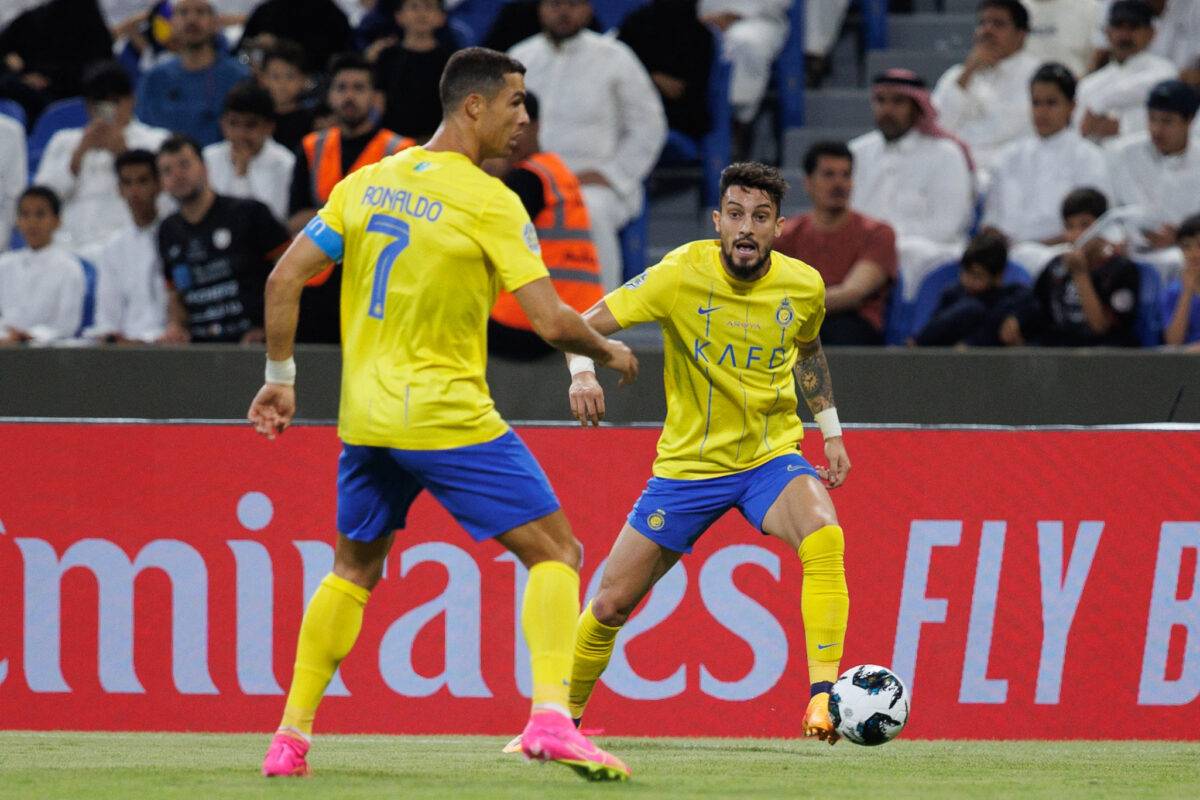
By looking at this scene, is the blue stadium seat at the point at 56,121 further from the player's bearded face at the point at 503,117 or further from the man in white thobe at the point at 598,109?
the player's bearded face at the point at 503,117

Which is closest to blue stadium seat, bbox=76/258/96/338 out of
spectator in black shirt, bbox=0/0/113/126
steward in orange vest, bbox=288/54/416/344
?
steward in orange vest, bbox=288/54/416/344

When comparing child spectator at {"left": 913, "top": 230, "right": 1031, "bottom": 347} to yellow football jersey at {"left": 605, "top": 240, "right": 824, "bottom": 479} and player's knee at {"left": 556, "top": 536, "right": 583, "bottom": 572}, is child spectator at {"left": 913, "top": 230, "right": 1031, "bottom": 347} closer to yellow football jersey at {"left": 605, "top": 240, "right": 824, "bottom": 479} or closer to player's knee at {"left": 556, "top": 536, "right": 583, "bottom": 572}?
yellow football jersey at {"left": 605, "top": 240, "right": 824, "bottom": 479}

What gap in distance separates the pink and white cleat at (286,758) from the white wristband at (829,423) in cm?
240

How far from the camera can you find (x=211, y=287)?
33.6 feet

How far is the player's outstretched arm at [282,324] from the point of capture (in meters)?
→ 5.46

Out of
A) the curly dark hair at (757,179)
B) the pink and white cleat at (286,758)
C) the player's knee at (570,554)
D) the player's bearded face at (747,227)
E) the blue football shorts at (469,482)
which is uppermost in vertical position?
the curly dark hair at (757,179)

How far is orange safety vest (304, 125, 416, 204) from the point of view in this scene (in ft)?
32.2

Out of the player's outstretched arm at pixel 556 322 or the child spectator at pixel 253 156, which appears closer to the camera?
the player's outstretched arm at pixel 556 322

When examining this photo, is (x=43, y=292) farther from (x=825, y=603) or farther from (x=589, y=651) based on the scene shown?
(x=825, y=603)

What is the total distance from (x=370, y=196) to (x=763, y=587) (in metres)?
3.53

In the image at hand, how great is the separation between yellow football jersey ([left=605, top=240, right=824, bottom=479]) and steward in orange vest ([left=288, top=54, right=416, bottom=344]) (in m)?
3.06

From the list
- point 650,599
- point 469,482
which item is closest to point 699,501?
point 469,482

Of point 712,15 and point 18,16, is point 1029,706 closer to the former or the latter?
point 712,15

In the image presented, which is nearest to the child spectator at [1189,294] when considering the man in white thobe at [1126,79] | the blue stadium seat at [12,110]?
the man in white thobe at [1126,79]
